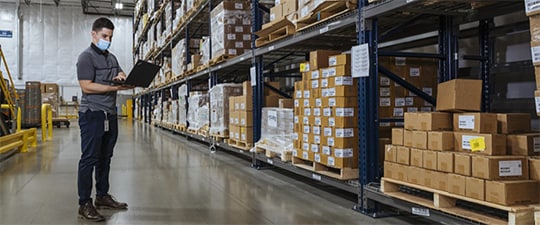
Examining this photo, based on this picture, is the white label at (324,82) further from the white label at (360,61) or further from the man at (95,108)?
the man at (95,108)

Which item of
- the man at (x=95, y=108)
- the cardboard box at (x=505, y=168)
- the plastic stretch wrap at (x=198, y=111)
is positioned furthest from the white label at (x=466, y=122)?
the plastic stretch wrap at (x=198, y=111)

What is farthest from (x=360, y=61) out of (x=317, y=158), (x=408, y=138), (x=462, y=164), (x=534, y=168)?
(x=534, y=168)

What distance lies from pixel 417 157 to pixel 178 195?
2.59 metres

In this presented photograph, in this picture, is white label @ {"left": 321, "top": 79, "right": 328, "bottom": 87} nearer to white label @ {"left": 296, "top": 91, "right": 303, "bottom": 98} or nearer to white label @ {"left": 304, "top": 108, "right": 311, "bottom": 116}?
white label @ {"left": 304, "top": 108, "right": 311, "bottom": 116}

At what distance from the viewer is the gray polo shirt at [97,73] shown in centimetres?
365

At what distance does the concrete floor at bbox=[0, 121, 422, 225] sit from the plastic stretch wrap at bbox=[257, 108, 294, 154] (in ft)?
1.44

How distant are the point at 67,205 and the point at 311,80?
2749 mm

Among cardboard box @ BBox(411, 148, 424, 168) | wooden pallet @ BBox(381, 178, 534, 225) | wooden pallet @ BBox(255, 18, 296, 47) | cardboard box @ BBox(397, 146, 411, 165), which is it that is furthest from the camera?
wooden pallet @ BBox(255, 18, 296, 47)

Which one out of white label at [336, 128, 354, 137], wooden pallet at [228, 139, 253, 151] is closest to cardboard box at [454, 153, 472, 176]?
white label at [336, 128, 354, 137]

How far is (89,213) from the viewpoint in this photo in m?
3.61

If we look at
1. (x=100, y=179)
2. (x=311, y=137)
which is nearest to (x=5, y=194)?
(x=100, y=179)

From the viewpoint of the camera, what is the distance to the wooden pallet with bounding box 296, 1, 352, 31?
13.3 ft

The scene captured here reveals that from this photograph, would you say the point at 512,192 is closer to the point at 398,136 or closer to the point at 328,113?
the point at 398,136

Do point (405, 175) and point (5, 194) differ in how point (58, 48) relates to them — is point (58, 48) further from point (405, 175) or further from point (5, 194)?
point (405, 175)
